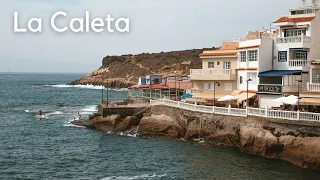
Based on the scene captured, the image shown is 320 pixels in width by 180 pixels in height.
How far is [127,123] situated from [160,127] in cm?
467

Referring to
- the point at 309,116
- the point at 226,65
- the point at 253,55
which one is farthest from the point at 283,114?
the point at 226,65

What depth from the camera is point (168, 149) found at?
37531 millimetres

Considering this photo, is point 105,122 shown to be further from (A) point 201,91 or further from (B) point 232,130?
(B) point 232,130

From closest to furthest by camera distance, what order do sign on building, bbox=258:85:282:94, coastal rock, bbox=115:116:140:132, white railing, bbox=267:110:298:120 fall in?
white railing, bbox=267:110:298:120, sign on building, bbox=258:85:282:94, coastal rock, bbox=115:116:140:132

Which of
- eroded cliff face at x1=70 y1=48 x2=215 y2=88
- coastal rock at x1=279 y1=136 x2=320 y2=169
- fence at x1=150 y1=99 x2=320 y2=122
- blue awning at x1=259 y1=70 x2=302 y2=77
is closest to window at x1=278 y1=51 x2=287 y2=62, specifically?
blue awning at x1=259 y1=70 x2=302 y2=77

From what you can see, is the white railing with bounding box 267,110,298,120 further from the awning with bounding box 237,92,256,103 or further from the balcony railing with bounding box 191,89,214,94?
the balcony railing with bounding box 191,89,214,94

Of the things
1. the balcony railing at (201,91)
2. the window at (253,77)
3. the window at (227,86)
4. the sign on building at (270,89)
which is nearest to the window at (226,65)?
the window at (227,86)

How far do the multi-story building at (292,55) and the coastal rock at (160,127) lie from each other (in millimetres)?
8628

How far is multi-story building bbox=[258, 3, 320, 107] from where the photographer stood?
38.5 meters

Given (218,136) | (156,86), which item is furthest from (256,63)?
(156,86)

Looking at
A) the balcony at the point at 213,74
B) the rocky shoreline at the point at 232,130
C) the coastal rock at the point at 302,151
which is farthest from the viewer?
the balcony at the point at 213,74

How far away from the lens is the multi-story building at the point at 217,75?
1810 inches

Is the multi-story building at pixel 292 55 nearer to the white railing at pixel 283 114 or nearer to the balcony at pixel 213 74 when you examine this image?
the white railing at pixel 283 114

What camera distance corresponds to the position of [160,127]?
43656 millimetres
